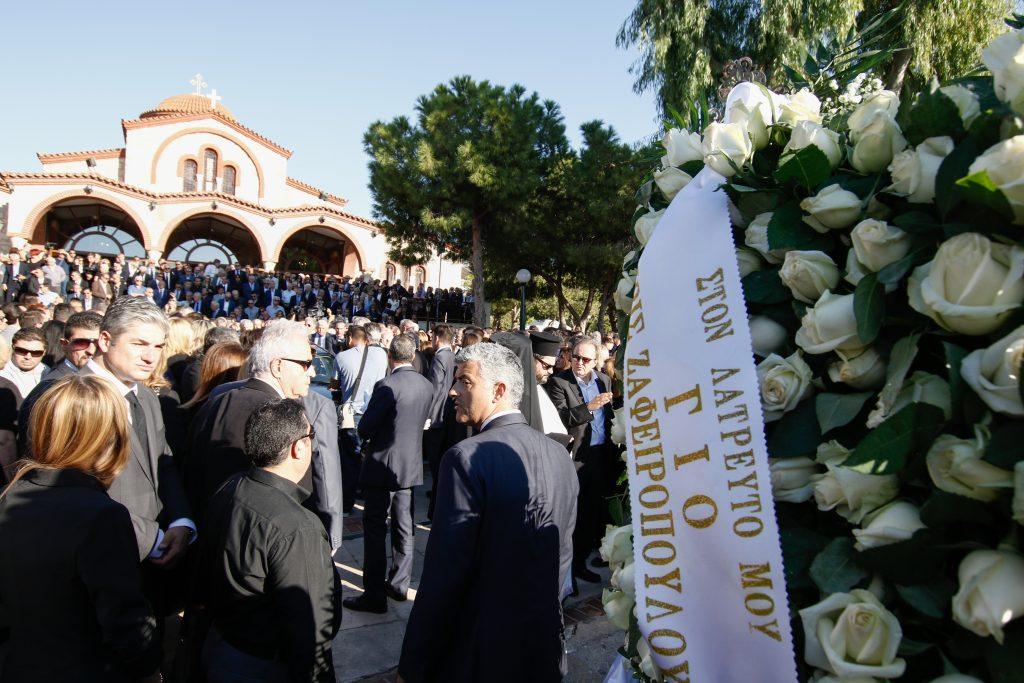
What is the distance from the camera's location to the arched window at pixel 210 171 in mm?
30016

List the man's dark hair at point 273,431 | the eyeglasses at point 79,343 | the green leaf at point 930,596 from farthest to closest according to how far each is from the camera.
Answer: the eyeglasses at point 79,343, the man's dark hair at point 273,431, the green leaf at point 930,596

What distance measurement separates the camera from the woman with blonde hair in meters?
2.06

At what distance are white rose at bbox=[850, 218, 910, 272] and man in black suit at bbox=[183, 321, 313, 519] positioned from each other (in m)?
2.91

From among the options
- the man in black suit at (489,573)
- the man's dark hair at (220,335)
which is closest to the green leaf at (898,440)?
the man in black suit at (489,573)

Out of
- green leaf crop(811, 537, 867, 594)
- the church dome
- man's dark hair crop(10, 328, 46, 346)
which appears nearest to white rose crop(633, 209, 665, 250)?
green leaf crop(811, 537, 867, 594)

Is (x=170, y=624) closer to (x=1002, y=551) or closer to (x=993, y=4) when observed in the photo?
(x=1002, y=551)

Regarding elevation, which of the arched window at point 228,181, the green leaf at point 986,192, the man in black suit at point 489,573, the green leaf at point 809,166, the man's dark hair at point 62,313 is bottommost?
the man in black suit at point 489,573

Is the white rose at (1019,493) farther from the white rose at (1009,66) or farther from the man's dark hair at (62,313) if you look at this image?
the man's dark hair at (62,313)

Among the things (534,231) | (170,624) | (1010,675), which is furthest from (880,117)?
(534,231)

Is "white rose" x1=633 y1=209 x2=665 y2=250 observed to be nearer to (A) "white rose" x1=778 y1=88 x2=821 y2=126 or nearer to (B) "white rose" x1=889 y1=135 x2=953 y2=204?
(A) "white rose" x1=778 y1=88 x2=821 y2=126

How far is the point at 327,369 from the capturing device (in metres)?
10.8

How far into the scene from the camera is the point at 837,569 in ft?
3.39

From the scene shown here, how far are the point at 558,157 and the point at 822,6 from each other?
37.6ft

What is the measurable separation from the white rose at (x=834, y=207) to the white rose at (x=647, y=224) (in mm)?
387
